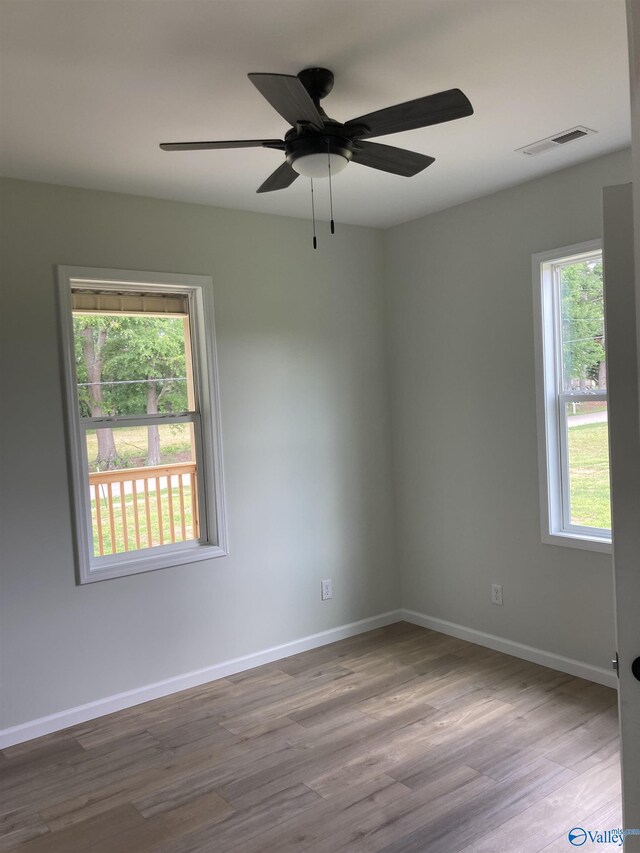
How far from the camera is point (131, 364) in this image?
11.7 feet

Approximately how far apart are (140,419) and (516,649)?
8.19 feet

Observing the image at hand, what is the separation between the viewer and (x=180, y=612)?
11.9 ft

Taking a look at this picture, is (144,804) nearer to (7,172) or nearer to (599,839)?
(599,839)

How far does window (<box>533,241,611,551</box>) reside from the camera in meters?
3.40

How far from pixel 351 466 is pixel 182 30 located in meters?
2.87

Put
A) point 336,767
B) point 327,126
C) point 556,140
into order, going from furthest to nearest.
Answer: point 556,140 < point 336,767 < point 327,126

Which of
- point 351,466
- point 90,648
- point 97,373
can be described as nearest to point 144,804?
point 90,648

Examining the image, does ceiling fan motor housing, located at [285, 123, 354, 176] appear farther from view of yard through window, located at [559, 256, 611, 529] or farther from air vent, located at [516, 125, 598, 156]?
view of yard through window, located at [559, 256, 611, 529]

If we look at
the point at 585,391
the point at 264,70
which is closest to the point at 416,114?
the point at 264,70

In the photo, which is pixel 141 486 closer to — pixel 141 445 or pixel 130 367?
pixel 141 445

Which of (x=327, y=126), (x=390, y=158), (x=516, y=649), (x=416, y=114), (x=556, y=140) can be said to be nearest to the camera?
(x=416, y=114)

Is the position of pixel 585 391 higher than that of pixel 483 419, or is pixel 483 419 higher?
pixel 585 391

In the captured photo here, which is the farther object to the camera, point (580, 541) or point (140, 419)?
point (140, 419)

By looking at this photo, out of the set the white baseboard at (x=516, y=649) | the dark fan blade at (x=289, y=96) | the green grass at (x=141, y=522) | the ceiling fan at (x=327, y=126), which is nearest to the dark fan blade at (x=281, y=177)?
the ceiling fan at (x=327, y=126)
